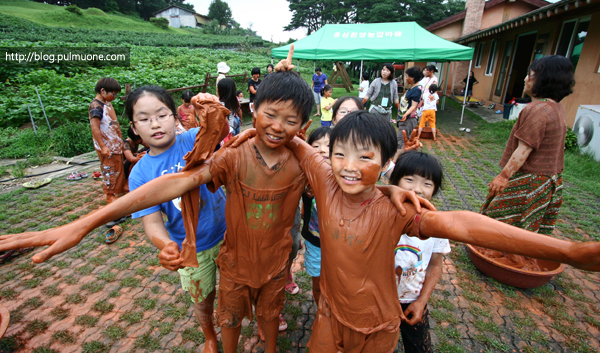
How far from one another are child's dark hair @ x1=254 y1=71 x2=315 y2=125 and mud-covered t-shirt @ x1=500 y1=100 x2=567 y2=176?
7.61 feet

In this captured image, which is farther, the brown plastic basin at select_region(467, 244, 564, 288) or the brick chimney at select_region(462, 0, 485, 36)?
the brick chimney at select_region(462, 0, 485, 36)

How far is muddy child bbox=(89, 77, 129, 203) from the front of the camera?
420cm

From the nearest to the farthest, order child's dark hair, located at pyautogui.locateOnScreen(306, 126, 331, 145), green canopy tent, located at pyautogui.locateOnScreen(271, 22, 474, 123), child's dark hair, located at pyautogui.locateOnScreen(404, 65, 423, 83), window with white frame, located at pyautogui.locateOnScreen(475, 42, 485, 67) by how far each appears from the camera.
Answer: child's dark hair, located at pyautogui.locateOnScreen(306, 126, 331, 145) → child's dark hair, located at pyautogui.locateOnScreen(404, 65, 423, 83) → green canopy tent, located at pyautogui.locateOnScreen(271, 22, 474, 123) → window with white frame, located at pyautogui.locateOnScreen(475, 42, 485, 67)

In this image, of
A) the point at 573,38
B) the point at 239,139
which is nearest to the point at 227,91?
the point at 239,139

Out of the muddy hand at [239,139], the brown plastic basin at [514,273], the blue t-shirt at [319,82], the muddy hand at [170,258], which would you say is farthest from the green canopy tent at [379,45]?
the muddy hand at [170,258]

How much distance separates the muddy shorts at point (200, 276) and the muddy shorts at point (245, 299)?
221mm

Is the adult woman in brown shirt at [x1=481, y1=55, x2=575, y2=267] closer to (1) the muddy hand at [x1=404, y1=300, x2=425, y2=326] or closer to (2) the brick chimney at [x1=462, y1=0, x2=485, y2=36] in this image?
(1) the muddy hand at [x1=404, y1=300, x2=425, y2=326]

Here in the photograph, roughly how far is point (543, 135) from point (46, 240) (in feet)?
11.7

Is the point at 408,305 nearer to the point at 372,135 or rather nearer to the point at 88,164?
the point at 372,135

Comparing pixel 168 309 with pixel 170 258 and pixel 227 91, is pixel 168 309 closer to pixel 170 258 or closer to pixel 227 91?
pixel 170 258

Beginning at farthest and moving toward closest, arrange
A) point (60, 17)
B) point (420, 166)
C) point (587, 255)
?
point (60, 17) < point (420, 166) < point (587, 255)

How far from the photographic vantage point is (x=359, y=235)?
4.20 ft

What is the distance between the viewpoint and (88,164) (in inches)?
260

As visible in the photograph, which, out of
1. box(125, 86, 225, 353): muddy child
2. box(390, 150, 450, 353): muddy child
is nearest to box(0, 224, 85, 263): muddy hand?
box(125, 86, 225, 353): muddy child
